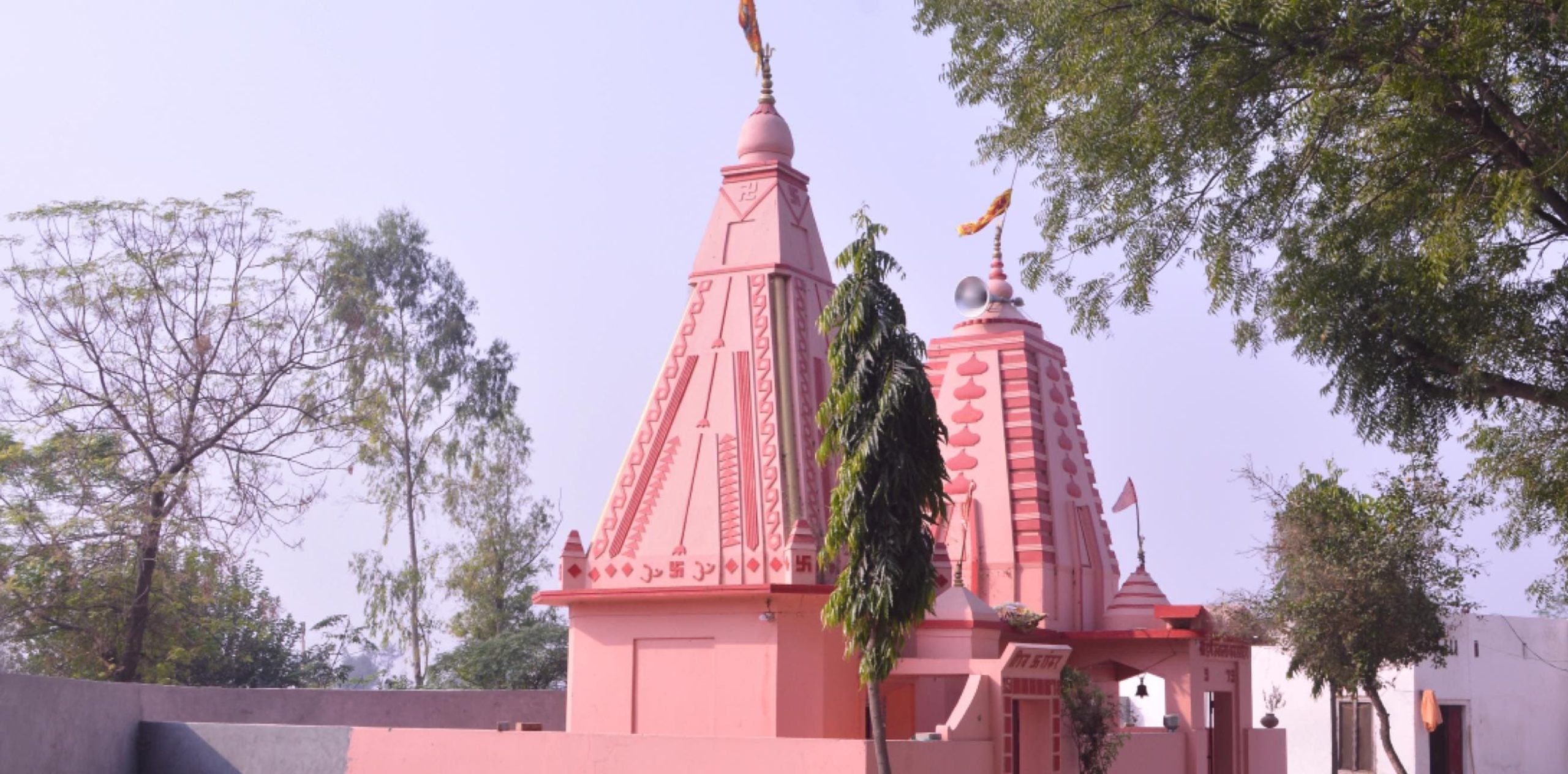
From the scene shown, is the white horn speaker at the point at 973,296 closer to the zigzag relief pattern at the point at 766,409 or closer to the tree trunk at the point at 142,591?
the zigzag relief pattern at the point at 766,409

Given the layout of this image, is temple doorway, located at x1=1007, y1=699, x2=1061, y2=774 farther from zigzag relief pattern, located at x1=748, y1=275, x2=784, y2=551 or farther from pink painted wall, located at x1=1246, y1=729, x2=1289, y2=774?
pink painted wall, located at x1=1246, y1=729, x2=1289, y2=774

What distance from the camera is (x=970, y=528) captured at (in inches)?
778

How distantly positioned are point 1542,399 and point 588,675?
1004 cm

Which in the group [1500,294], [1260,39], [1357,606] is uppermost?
[1260,39]

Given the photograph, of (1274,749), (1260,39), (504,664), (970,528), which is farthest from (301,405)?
(1260,39)

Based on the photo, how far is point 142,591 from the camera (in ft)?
80.0

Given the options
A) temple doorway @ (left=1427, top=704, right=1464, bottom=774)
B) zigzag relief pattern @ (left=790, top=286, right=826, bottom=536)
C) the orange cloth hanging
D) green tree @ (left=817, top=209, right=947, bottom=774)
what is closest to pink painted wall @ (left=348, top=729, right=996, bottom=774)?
green tree @ (left=817, top=209, right=947, bottom=774)

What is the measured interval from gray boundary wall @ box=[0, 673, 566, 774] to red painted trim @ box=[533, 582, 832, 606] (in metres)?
3.50

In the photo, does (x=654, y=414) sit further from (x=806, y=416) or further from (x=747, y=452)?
(x=806, y=416)

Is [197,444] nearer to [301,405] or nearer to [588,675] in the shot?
[301,405]

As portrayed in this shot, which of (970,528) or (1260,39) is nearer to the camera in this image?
(1260,39)

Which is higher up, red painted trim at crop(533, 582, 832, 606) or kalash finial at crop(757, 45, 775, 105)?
kalash finial at crop(757, 45, 775, 105)

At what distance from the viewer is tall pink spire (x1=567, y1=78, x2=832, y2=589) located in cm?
1666

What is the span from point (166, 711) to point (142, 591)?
18.2 feet
